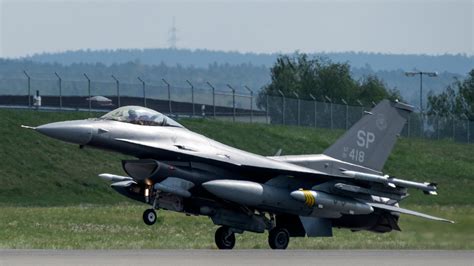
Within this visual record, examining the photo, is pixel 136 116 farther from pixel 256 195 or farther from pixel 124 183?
pixel 256 195

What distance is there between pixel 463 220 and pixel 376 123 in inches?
140

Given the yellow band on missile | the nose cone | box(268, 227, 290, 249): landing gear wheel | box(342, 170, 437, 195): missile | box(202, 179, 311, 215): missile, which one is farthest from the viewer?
the yellow band on missile

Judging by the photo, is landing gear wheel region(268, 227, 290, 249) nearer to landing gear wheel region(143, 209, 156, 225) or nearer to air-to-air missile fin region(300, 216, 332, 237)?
air-to-air missile fin region(300, 216, 332, 237)

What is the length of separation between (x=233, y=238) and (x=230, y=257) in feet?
17.8

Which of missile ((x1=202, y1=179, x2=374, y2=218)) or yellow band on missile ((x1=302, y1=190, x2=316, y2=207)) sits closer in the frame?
missile ((x1=202, y1=179, x2=374, y2=218))

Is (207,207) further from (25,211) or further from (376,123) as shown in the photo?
(25,211)

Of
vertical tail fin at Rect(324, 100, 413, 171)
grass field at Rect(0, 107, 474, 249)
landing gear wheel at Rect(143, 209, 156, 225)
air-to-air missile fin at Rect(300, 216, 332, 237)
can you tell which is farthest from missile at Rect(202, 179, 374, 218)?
vertical tail fin at Rect(324, 100, 413, 171)

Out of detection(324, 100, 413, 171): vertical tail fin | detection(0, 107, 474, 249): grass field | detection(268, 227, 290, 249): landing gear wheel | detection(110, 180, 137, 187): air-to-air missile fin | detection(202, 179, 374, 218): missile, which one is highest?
detection(324, 100, 413, 171): vertical tail fin

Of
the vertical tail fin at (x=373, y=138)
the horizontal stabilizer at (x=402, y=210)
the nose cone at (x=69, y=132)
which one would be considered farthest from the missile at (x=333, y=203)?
the nose cone at (x=69, y=132)

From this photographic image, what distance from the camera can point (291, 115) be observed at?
246 ft

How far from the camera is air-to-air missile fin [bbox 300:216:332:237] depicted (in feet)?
103

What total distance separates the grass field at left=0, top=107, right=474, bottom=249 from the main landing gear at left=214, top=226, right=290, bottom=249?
25.3 inches

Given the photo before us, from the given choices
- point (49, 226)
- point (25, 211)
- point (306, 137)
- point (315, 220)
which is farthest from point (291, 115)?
point (315, 220)

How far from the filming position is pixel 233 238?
30.6 metres
